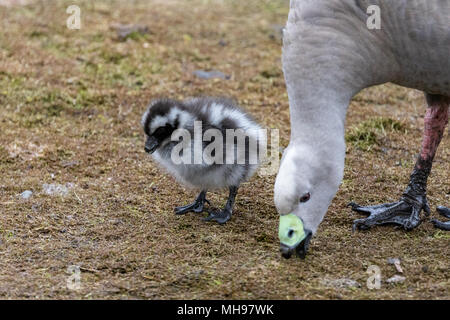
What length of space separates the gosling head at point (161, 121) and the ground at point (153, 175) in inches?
24.9

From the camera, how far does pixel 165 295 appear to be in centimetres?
404

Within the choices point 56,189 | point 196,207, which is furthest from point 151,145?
point 56,189

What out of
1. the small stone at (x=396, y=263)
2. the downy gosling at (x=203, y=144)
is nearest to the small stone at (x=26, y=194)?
the downy gosling at (x=203, y=144)

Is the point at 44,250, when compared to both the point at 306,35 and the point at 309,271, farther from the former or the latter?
the point at 306,35

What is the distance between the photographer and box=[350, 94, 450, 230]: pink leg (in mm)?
5207

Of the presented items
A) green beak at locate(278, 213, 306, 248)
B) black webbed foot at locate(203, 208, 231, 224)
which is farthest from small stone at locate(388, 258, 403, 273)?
black webbed foot at locate(203, 208, 231, 224)

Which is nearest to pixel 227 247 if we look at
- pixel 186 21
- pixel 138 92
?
pixel 138 92

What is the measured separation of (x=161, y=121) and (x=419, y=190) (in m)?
2.25

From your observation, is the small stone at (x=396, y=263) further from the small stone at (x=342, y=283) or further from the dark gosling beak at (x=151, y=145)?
the dark gosling beak at (x=151, y=145)

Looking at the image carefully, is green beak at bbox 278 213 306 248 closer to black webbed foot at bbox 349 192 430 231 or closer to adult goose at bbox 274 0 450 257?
adult goose at bbox 274 0 450 257

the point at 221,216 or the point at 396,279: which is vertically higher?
the point at 221,216

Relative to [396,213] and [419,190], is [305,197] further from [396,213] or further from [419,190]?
[419,190]

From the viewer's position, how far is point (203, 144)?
5125 mm

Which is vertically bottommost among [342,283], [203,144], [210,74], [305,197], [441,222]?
[342,283]
